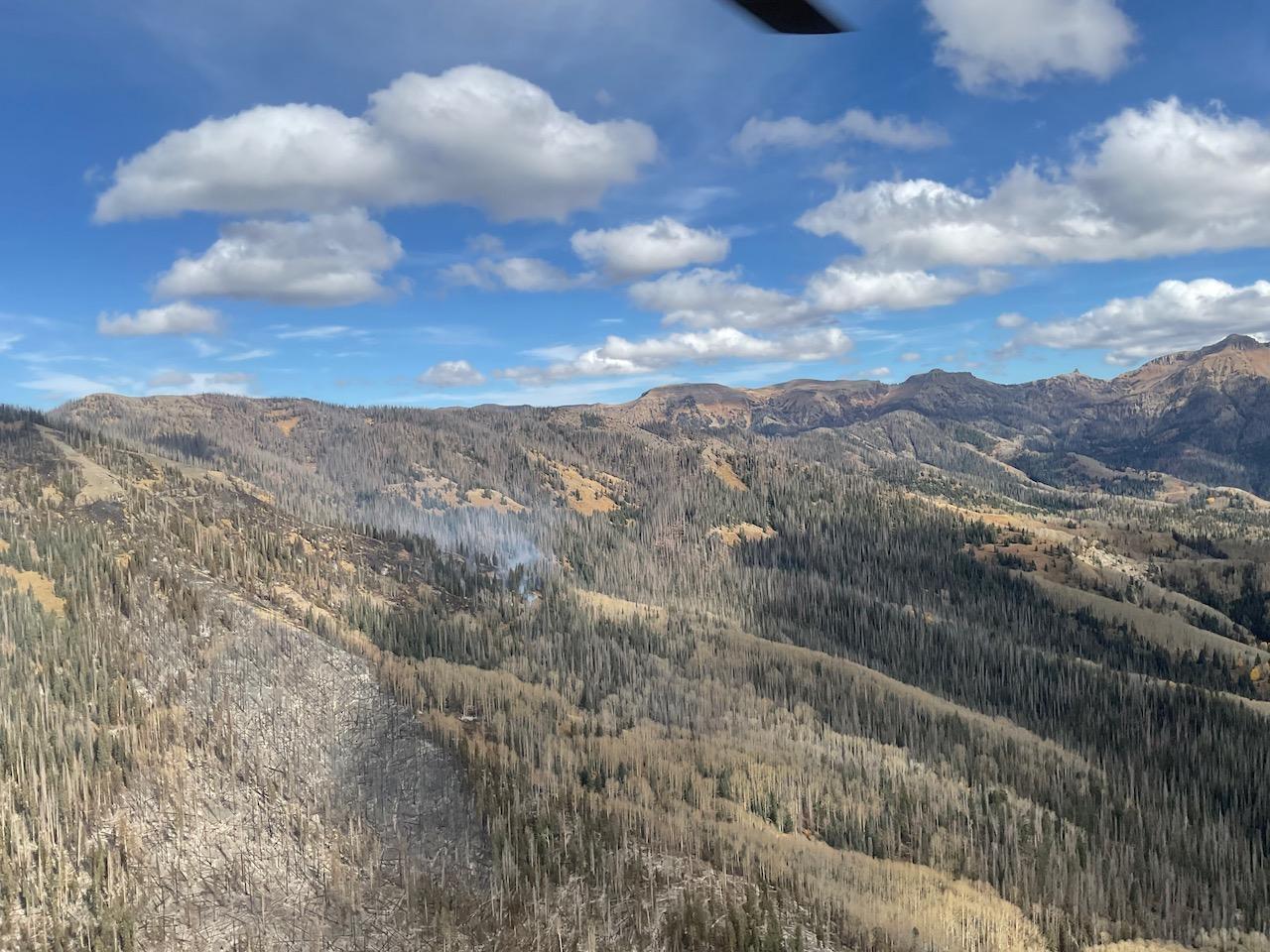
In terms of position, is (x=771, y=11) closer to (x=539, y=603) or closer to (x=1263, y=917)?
(x=1263, y=917)

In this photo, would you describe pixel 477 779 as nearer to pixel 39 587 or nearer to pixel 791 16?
pixel 39 587

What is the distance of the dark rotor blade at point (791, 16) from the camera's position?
6.59m

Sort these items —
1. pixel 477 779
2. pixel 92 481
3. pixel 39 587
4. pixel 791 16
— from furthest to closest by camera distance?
pixel 92 481
pixel 39 587
pixel 477 779
pixel 791 16

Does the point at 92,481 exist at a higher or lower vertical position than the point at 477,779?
higher

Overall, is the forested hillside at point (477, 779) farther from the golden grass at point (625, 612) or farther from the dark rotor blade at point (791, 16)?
the dark rotor blade at point (791, 16)

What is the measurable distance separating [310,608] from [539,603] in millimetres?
77506

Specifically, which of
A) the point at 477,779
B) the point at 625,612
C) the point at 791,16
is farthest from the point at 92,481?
the point at 791,16

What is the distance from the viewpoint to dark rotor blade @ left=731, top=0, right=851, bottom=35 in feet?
21.6

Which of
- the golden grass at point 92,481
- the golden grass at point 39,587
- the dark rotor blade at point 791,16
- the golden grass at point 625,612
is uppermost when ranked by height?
the dark rotor blade at point 791,16

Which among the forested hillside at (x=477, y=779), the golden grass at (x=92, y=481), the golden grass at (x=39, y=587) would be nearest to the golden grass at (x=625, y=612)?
the forested hillside at (x=477, y=779)

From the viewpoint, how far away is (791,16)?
Answer: 6.92 meters

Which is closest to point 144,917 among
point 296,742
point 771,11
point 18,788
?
point 18,788

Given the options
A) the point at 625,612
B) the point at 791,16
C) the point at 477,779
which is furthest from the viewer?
the point at 625,612

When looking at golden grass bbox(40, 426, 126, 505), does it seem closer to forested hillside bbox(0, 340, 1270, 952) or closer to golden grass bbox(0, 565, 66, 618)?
forested hillside bbox(0, 340, 1270, 952)
